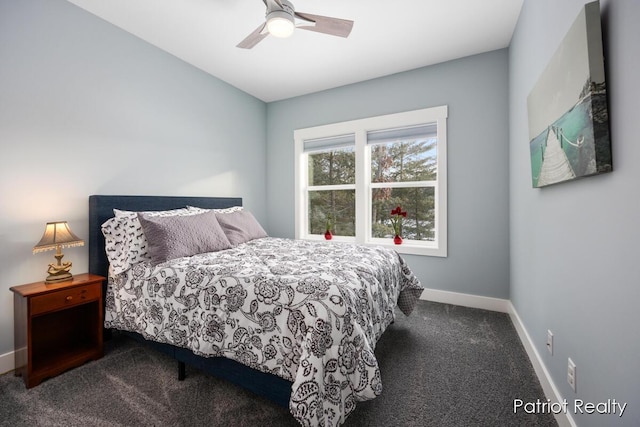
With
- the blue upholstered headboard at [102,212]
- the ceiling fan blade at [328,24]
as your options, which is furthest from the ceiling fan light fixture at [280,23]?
the blue upholstered headboard at [102,212]

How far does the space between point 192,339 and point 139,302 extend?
0.62 m

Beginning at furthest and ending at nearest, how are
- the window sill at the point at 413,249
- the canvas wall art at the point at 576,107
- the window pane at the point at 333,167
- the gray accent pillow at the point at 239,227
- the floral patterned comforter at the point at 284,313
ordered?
the window pane at the point at 333,167 → the window sill at the point at 413,249 → the gray accent pillow at the point at 239,227 → the floral patterned comforter at the point at 284,313 → the canvas wall art at the point at 576,107

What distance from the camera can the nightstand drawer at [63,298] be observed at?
1.77 metres

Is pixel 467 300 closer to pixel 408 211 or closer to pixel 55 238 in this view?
pixel 408 211

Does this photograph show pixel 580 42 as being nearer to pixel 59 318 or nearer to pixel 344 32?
pixel 344 32

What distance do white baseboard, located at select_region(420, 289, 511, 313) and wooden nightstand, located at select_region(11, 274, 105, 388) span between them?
3196mm

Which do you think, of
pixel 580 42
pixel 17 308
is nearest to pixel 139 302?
pixel 17 308

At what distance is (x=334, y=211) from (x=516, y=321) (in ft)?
7.82

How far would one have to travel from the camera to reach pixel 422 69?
3279 mm

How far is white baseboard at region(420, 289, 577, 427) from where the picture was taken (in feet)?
4.86

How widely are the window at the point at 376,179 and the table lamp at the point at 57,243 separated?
261cm

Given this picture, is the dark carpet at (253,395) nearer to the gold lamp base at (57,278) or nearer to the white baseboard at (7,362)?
the white baseboard at (7,362)

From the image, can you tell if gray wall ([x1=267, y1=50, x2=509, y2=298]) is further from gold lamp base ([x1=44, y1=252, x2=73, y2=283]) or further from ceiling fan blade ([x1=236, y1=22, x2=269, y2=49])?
gold lamp base ([x1=44, y1=252, x2=73, y2=283])

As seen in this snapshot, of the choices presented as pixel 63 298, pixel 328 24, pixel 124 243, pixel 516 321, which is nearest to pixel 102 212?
pixel 124 243
